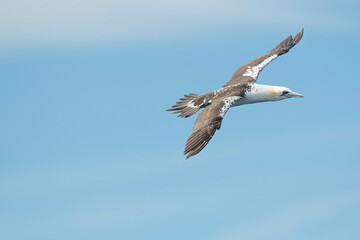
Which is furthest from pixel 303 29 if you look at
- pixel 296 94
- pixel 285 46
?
pixel 296 94

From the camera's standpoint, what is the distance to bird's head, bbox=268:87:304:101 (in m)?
27.0

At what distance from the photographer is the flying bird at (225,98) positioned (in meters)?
22.4

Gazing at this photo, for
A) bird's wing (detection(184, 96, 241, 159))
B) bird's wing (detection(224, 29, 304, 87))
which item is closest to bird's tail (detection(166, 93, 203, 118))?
bird's wing (detection(184, 96, 241, 159))

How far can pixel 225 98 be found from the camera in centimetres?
2491

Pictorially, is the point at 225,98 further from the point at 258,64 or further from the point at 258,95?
the point at 258,64

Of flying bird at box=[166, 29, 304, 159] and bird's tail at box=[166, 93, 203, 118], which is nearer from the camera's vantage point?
flying bird at box=[166, 29, 304, 159]

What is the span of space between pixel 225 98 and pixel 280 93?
3.71 m

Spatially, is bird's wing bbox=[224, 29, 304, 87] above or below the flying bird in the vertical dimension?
above

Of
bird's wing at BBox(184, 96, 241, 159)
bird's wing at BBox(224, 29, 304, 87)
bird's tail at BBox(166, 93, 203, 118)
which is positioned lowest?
bird's wing at BBox(184, 96, 241, 159)

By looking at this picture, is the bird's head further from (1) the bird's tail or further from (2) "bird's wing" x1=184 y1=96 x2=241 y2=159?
(1) the bird's tail

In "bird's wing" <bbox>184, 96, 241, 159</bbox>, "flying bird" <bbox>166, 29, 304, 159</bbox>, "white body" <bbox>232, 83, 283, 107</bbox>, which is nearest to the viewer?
"bird's wing" <bbox>184, 96, 241, 159</bbox>

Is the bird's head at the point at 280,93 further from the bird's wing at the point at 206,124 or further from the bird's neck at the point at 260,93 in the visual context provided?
the bird's wing at the point at 206,124

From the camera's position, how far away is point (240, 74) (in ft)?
93.1

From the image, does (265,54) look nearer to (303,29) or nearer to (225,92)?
(303,29)
